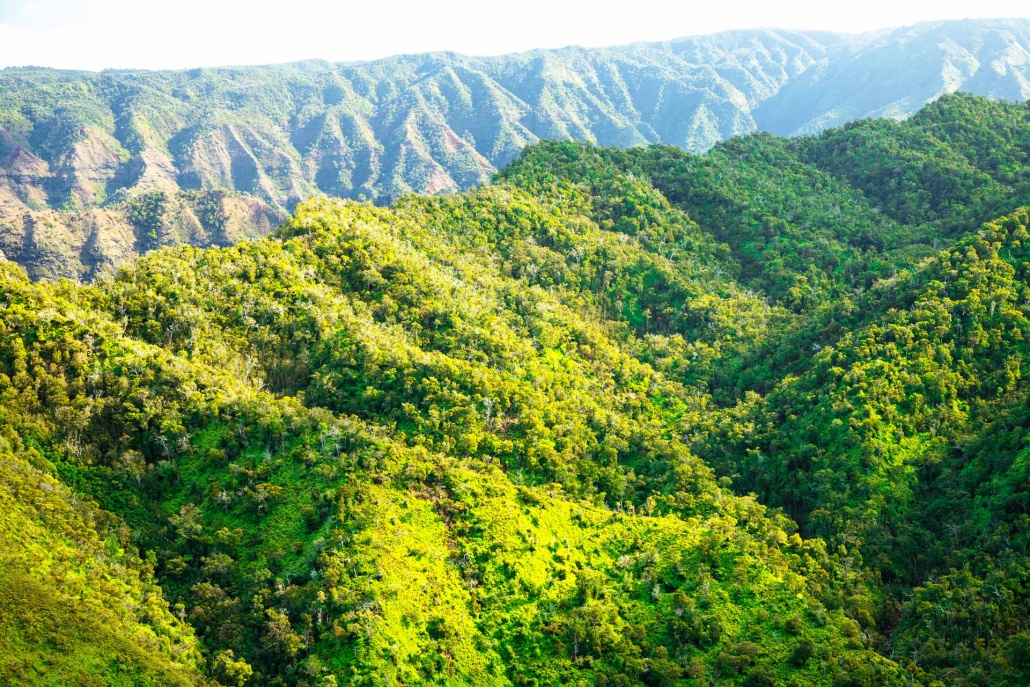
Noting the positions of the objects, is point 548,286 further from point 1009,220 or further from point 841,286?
point 1009,220

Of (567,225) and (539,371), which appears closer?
(539,371)

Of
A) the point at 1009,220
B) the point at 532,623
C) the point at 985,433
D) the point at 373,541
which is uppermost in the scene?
the point at 1009,220

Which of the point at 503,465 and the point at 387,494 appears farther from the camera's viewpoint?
the point at 503,465

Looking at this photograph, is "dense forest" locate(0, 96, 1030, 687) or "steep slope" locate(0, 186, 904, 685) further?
"steep slope" locate(0, 186, 904, 685)

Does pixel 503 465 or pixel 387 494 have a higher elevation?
pixel 387 494

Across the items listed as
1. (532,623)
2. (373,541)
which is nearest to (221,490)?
(373,541)

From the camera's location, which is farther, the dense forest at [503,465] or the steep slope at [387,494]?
the steep slope at [387,494]

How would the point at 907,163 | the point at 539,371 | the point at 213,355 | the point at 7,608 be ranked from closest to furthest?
the point at 7,608
the point at 213,355
the point at 539,371
the point at 907,163

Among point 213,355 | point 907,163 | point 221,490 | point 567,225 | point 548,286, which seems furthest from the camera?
point 907,163
